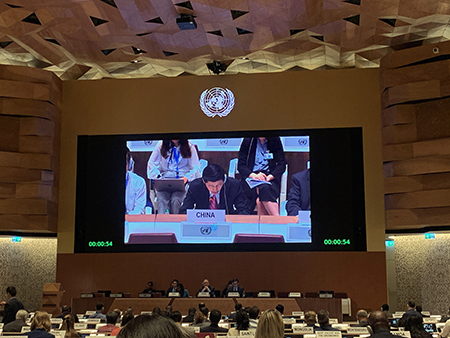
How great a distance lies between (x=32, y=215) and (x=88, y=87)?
3.50m

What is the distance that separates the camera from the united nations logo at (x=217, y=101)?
43.8ft

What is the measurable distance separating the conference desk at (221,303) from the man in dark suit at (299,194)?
2371mm

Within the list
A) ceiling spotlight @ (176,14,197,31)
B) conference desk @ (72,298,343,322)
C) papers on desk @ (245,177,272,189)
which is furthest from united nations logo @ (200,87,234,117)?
conference desk @ (72,298,343,322)

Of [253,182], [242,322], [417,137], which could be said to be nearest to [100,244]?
[253,182]

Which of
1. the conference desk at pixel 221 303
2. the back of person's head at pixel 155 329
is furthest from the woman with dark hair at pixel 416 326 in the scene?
the conference desk at pixel 221 303

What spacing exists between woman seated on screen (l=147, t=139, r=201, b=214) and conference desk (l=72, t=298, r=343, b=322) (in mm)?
2422

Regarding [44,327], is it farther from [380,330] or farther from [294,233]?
[294,233]

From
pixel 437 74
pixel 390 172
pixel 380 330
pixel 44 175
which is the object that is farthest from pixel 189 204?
pixel 380 330

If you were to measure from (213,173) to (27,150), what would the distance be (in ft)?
14.3

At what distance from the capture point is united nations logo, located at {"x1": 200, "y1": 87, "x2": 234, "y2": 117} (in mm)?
13336

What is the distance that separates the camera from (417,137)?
12.0 m

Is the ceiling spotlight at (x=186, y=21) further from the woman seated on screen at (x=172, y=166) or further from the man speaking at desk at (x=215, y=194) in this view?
the man speaking at desk at (x=215, y=194)

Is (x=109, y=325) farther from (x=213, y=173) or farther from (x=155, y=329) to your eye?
(x=213, y=173)

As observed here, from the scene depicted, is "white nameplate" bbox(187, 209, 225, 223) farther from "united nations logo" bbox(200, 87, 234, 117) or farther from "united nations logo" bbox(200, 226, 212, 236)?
"united nations logo" bbox(200, 87, 234, 117)
